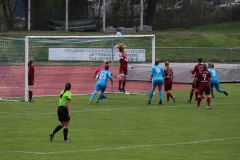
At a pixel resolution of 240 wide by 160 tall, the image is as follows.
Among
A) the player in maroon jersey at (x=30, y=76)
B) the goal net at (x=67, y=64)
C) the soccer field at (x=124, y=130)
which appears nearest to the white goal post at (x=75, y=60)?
the goal net at (x=67, y=64)

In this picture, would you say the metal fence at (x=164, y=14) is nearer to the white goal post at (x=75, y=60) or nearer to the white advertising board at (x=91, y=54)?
the white advertising board at (x=91, y=54)

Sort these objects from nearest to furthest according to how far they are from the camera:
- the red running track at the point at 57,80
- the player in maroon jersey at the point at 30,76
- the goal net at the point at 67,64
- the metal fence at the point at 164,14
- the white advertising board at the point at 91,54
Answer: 1. the player in maroon jersey at the point at 30,76
2. the goal net at the point at 67,64
3. the red running track at the point at 57,80
4. the white advertising board at the point at 91,54
5. the metal fence at the point at 164,14

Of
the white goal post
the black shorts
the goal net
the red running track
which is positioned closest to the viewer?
the black shorts

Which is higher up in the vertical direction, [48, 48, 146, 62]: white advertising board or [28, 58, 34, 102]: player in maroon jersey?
[48, 48, 146, 62]: white advertising board

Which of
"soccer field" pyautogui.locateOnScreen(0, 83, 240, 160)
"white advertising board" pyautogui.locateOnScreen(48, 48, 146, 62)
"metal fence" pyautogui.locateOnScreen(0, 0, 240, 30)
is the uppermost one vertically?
"metal fence" pyautogui.locateOnScreen(0, 0, 240, 30)

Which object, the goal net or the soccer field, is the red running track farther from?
the soccer field

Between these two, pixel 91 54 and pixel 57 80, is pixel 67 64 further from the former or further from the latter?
pixel 91 54

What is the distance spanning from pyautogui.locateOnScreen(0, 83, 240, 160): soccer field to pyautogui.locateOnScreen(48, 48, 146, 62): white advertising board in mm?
5276

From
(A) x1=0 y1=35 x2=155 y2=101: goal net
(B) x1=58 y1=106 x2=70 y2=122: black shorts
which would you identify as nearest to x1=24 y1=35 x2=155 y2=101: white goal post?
(A) x1=0 y1=35 x2=155 y2=101: goal net

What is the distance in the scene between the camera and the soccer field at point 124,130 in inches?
623

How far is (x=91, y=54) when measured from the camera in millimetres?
34375

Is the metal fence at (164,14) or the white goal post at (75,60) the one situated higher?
the metal fence at (164,14)

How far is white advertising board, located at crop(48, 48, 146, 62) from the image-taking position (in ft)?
110

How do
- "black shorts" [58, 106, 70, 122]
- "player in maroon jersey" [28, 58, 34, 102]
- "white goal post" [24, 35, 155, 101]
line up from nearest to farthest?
"black shorts" [58, 106, 70, 122] → "player in maroon jersey" [28, 58, 34, 102] → "white goal post" [24, 35, 155, 101]
